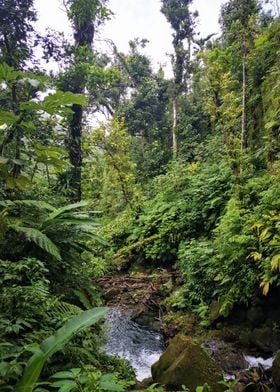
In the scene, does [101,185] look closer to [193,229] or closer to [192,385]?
[193,229]

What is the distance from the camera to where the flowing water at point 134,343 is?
5.30m

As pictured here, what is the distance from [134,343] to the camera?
232 inches

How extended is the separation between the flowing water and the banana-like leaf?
3.27 m

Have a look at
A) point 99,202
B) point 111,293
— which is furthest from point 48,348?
point 99,202

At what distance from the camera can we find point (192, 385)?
12.5 feet

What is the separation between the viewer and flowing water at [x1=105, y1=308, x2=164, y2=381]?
530 cm

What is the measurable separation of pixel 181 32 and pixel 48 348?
20077 millimetres

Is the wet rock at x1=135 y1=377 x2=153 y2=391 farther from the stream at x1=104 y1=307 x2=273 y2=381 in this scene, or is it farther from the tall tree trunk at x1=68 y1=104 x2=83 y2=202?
the tall tree trunk at x1=68 y1=104 x2=83 y2=202

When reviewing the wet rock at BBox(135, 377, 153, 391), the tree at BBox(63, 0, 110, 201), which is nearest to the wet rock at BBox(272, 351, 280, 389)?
the wet rock at BBox(135, 377, 153, 391)

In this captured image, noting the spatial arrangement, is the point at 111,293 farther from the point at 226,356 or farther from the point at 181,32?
the point at 181,32

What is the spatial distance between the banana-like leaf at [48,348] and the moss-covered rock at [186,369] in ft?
6.93

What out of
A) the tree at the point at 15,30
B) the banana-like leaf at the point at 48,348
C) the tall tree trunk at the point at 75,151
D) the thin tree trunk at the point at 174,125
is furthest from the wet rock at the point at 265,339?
the thin tree trunk at the point at 174,125

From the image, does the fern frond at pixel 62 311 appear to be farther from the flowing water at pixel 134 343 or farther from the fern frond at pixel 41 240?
the flowing water at pixel 134 343

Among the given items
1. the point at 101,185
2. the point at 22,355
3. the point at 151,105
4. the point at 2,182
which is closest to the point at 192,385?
the point at 22,355
